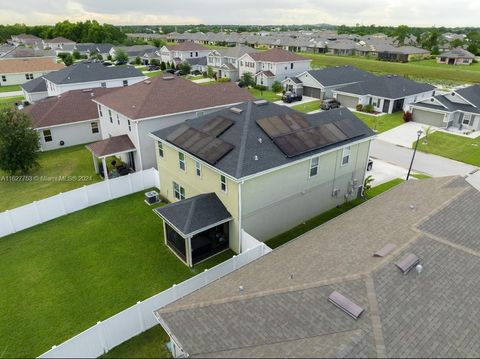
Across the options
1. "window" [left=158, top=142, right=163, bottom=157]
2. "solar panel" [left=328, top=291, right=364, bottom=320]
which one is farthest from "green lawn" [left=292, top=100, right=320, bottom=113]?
"solar panel" [left=328, top=291, right=364, bottom=320]

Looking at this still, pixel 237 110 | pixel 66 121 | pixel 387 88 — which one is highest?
pixel 237 110

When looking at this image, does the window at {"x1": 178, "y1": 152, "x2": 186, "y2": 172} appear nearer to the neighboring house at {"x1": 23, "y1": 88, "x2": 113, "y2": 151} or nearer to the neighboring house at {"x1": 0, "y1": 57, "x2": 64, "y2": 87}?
the neighboring house at {"x1": 23, "y1": 88, "x2": 113, "y2": 151}

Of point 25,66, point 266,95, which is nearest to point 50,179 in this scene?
point 266,95

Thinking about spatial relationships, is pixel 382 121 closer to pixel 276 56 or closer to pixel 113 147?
pixel 276 56

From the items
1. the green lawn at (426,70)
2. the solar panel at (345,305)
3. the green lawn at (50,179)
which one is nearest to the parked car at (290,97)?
the green lawn at (50,179)

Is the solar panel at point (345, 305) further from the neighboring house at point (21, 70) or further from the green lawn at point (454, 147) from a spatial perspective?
the neighboring house at point (21, 70)

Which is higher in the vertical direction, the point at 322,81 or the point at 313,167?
the point at 322,81

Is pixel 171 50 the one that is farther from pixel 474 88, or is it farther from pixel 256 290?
pixel 256 290
